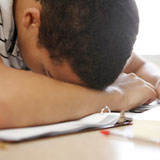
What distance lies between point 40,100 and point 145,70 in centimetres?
56

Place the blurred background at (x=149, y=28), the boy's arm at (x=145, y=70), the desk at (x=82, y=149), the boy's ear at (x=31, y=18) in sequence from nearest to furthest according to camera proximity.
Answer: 1. the desk at (x=82, y=149)
2. the boy's ear at (x=31, y=18)
3. the boy's arm at (x=145, y=70)
4. the blurred background at (x=149, y=28)

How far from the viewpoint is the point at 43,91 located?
0.54 meters

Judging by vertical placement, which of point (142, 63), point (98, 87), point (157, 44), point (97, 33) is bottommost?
point (157, 44)

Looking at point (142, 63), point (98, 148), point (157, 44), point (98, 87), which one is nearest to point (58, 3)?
point (98, 87)

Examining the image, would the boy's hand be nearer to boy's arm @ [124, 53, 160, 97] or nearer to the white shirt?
boy's arm @ [124, 53, 160, 97]

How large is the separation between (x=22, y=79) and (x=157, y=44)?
3.52ft

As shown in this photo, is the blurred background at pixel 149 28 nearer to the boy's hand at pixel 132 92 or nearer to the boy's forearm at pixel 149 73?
the boy's forearm at pixel 149 73

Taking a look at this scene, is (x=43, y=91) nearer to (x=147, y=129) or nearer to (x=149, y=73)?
(x=147, y=129)

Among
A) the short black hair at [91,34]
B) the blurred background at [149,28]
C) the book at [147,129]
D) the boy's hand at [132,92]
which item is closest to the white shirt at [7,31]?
the short black hair at [91,34]

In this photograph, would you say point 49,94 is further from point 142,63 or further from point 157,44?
point 157,44

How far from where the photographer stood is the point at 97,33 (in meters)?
0.55

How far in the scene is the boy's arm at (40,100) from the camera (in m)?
0.49

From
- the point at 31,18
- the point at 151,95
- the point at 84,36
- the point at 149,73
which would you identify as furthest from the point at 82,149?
the point at 149,73

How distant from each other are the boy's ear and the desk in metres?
0.27
